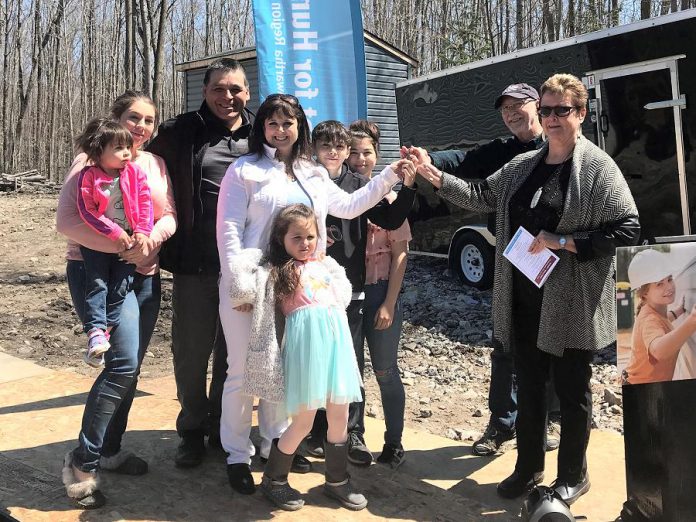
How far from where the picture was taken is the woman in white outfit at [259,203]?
3.10 meters

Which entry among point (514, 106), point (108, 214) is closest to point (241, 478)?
point (108, 214)

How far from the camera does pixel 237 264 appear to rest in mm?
3012

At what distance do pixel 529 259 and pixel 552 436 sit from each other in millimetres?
1603

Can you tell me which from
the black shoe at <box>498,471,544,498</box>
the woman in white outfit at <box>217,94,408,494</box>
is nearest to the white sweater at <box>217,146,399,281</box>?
the woman in white outfit at <box>217,94,408,494</box>

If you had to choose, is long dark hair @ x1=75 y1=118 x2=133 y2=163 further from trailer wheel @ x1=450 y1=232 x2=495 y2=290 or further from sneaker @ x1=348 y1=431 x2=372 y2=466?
trailer wheel @ x1=450 y1=232 x2=495 y2=290

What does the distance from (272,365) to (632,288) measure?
1484mm

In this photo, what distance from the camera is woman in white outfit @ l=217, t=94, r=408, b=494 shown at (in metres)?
3.10

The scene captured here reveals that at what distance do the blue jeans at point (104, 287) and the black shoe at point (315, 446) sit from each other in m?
1.31

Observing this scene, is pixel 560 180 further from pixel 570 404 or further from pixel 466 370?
pixel 466 370

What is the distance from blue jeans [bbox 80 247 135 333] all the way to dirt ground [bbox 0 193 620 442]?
2367mm

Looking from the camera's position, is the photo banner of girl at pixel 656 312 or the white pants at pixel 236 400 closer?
the photo banner of girl at pixel 656 312

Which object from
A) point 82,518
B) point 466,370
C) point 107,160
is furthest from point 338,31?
point 82,518

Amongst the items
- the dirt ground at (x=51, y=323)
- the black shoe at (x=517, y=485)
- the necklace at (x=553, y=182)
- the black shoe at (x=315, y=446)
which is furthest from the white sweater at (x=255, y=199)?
the dirt ground at (x=51, y=323)

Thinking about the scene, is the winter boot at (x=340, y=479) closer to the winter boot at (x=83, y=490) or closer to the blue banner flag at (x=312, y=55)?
the winter boot at (x=83, y=490)
